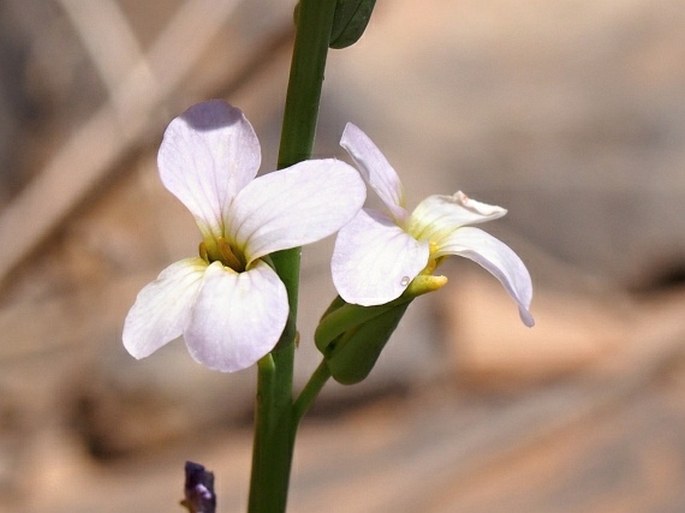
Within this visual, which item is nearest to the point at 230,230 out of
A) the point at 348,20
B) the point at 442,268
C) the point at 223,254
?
the point at 223,254

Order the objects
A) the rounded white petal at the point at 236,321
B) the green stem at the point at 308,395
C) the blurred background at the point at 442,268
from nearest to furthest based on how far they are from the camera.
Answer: the rounded white petal at the point at 236,321, the green stem at the point at 308,395, the blurred background at the point at 442,268

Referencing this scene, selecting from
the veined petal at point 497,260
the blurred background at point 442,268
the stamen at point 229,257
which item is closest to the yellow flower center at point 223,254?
the stamen at point 229,257

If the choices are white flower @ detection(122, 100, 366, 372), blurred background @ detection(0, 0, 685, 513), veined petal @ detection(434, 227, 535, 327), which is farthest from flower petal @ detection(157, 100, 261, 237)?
blurred background @ detection(0, 0, 685, 513)

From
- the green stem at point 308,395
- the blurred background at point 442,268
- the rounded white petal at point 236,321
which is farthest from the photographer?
the blurred background at point 442,268

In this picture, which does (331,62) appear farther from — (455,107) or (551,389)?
(551,389)

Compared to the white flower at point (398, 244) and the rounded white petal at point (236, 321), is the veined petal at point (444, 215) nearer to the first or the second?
the white flower at point (398, 244)

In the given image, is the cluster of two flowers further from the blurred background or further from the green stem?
the blurred background

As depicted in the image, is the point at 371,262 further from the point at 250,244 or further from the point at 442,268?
the point at 442,268
